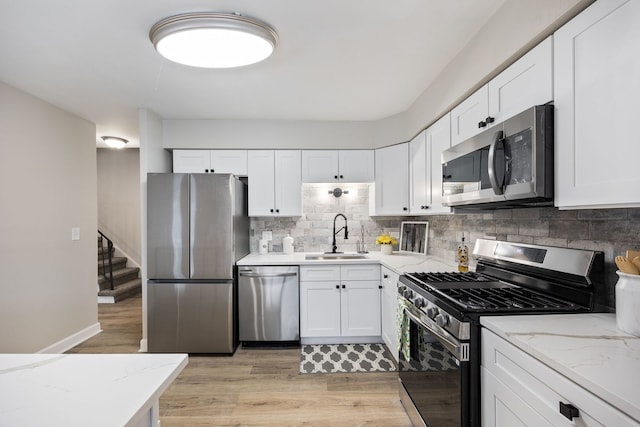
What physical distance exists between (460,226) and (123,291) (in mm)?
5311

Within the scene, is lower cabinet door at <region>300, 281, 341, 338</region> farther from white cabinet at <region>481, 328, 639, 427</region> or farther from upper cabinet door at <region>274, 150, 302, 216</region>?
white cabinet at <region>481, 328, 639, 427</region>

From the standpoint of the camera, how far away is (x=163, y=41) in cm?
204

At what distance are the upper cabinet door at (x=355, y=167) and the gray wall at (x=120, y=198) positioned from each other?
4.27 m

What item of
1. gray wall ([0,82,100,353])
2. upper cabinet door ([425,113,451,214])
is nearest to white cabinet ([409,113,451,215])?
upper cabinet door ([425,113,451,214])

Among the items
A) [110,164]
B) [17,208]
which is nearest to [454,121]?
[17,208]

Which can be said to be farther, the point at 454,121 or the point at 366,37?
the point at 454,121

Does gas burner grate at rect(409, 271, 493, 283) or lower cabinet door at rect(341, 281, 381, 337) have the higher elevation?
gas burner grate at rect(409, 271, 493, 283)

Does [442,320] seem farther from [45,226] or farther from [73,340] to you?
[73,340]

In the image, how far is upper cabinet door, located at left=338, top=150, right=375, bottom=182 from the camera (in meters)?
4.03

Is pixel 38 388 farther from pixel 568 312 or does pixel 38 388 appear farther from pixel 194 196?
pixel 194 196

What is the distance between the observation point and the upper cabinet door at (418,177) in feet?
10.2

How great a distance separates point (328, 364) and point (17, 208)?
307cm

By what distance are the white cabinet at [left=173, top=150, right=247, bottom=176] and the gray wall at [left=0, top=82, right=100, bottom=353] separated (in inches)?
43.1

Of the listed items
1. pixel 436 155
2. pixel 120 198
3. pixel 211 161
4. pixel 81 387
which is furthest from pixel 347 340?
pixel 120 198
